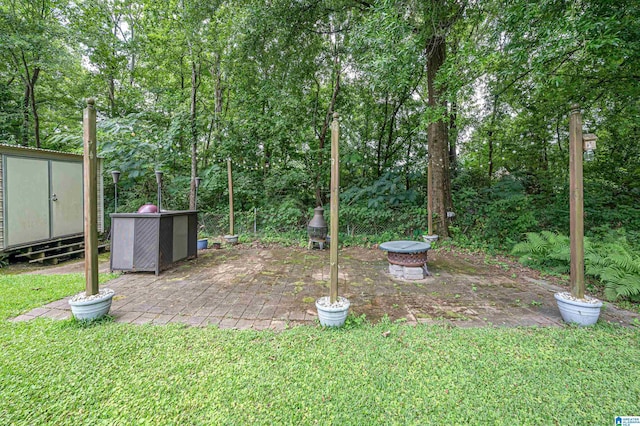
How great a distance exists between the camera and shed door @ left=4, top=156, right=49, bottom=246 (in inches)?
175

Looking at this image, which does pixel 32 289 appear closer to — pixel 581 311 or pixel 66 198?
pixel 66 198

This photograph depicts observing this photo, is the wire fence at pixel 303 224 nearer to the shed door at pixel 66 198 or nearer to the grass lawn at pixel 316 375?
the shed door at pixel 66 198

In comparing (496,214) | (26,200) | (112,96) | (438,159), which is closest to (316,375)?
(438,159)

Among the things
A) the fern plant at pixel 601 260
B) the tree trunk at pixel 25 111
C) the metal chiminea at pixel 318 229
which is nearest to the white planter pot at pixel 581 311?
the fern plant at pixel 601 260

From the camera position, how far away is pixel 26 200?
4684 millimetres

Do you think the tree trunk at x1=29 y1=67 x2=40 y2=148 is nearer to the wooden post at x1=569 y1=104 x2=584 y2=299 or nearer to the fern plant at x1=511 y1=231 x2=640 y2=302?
the wooden post at x1=569 y1=104 x2=584 y2=299

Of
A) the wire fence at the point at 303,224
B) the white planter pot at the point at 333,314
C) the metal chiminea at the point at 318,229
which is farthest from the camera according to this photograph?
the wire fence at the point at 303,224

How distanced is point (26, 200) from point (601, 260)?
930 cm

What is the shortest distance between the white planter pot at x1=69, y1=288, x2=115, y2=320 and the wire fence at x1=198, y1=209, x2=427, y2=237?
466 cm

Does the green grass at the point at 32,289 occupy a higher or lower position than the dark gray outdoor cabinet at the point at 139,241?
lower

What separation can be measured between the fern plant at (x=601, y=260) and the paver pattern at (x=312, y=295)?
38 centimetres

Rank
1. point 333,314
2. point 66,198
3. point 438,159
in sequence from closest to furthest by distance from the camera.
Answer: point 333,314 → point 66,198 → point 438,159

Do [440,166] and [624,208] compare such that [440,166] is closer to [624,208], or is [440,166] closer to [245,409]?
[624,208]

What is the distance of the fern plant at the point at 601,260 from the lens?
2.84 m
